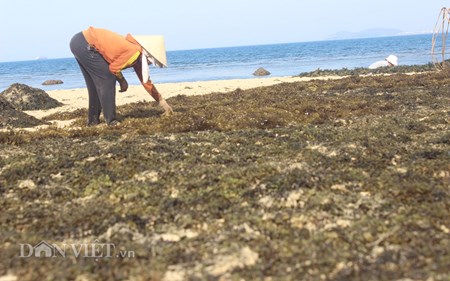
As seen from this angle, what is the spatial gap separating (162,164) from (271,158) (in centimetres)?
110

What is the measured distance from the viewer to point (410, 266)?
2.20 meters

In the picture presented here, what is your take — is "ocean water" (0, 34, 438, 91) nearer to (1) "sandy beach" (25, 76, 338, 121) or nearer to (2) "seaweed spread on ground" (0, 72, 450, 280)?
(1) "sandy beach" (25, 76, 338, 121)

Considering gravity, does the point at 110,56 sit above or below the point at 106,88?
above

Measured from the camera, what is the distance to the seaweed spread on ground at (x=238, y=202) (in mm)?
2328

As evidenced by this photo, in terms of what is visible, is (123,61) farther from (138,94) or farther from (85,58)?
(138,94)

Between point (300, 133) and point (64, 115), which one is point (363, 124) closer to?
point (300, 133)
